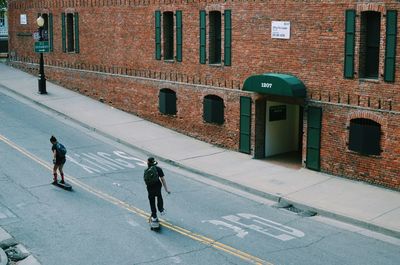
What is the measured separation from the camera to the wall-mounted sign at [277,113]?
24141mm

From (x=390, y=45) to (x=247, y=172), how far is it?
629 cm

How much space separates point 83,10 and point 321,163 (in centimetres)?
1733

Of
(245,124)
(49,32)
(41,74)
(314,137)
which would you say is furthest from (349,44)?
(49,32)

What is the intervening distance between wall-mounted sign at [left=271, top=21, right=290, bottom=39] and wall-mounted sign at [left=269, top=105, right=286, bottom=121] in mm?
2980

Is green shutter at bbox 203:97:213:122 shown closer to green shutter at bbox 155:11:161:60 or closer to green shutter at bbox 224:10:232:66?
green shutter at bbox 224:10:232:66

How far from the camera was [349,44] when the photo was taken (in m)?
20.0

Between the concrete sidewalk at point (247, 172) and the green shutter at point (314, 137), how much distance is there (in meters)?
0.39

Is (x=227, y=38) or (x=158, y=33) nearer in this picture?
(x=227, y=38)

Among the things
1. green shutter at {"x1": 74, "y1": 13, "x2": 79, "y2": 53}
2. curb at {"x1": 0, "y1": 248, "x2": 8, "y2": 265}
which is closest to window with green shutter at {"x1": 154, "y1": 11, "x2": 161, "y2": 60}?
green shutter at {"x1": 74, "y1": 13, "x2": 79, "y2": 53}

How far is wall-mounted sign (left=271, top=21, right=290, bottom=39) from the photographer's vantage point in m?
22.0

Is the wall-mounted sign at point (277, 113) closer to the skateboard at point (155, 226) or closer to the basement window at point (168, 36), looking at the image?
the basement window at point (168, 36)

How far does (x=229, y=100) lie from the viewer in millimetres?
24766

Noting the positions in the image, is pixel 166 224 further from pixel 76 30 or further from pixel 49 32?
pixel 49 32

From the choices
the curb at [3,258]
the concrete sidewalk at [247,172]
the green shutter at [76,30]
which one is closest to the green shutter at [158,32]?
the concrete sidewalk at [247,172]
